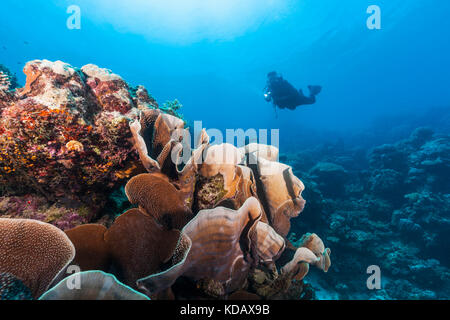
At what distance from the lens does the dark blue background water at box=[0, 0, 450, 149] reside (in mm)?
46969

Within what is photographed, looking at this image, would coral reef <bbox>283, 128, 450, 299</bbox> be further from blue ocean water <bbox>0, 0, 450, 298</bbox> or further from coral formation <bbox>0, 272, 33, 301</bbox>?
blue ocean water <bbox>0, 0, 450, 298</bbox>

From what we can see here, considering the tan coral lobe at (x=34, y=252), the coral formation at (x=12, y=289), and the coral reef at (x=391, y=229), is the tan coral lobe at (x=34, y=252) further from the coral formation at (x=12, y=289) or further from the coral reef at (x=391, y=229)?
the coral reef at (x=391, y=229)

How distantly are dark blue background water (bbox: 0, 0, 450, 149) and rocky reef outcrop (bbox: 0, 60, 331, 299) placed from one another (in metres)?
35.9

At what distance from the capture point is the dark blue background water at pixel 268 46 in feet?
154

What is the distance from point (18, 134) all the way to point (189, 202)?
1698mm

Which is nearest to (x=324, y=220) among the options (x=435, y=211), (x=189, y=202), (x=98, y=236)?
(x=435, y=211)

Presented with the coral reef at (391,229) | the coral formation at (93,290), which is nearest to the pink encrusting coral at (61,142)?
the coral formation at (93,290)

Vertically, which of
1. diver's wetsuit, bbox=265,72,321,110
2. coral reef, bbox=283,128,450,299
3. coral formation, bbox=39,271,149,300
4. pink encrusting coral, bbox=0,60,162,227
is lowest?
coral reef, bbox=283,128,450,299

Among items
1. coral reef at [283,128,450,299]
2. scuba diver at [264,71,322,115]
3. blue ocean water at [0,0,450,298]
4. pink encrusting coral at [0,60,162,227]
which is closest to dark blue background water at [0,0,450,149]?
blue ocean water at [0,0,450,298]

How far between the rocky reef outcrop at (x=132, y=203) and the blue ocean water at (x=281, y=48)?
28023mm

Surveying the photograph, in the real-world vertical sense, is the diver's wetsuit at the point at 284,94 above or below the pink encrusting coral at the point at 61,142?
above

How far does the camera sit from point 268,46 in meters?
63.0

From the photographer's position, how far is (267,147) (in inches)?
113

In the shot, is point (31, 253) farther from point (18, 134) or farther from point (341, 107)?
point (341, 107)
